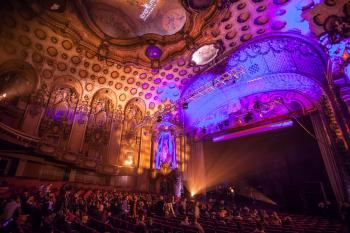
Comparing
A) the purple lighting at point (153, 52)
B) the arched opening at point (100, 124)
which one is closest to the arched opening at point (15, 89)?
the arched opening at point (100, 124)

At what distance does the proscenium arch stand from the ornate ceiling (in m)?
0.63

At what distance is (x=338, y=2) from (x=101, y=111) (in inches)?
697

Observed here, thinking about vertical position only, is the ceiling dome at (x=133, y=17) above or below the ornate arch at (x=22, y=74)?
above

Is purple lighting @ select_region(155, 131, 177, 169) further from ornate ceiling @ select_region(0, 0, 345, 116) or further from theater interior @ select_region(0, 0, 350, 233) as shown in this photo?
ornate ceiling @ select_region(0, 0, 345, 116)

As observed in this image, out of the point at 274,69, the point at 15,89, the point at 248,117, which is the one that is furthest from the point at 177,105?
the point at 15,89

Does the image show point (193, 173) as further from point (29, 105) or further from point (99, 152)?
point (29, 105)

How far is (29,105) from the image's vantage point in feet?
41.0

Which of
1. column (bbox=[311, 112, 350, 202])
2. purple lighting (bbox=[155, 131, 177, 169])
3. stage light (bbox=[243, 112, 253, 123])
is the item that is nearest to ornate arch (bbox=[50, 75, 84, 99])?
purple lighting (bbox=[155, 131, 177, 169])

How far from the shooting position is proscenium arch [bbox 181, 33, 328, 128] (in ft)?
40.0

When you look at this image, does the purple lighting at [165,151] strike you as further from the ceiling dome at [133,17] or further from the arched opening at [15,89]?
the arched opening at [15,89]

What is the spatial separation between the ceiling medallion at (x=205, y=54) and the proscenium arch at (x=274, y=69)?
103cm

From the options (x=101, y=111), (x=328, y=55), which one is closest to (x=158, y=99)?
(x=101, y=111)

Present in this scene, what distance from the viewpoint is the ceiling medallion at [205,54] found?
46.5 ft

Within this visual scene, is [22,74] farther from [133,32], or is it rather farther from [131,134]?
[131,134]
